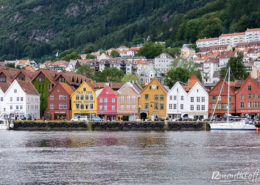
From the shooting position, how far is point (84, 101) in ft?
413

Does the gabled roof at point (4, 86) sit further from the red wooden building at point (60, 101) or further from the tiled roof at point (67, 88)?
the tiled roof at point (67, 88)

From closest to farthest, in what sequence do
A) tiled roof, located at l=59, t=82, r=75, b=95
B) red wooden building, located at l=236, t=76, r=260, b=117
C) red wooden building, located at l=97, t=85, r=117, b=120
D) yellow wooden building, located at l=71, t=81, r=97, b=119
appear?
red wooden building, located at l=236, t=76, r=260, b=117 → red wooden building, located at l=97, t=85, r=117, b=120 → yellow wooden building, located at l=71, t=81, r=97, b=119 → tiled roof, located at l=59, t=82, r=75, b=95

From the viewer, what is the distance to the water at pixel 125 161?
4575 centimetres

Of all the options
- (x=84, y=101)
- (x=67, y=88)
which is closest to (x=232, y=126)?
(x=84, y=101)

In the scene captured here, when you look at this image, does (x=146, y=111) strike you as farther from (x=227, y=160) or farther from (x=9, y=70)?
(x=227, y=160)

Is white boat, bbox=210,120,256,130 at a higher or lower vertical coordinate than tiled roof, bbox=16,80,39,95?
lower

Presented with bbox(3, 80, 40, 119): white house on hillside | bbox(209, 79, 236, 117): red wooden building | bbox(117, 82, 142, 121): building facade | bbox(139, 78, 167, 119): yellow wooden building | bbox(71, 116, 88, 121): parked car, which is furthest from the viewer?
bbox(117, 82, 142, 121): building facade

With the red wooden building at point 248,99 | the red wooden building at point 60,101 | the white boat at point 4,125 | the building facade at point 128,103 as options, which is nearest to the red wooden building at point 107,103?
the building facade at point 128,103

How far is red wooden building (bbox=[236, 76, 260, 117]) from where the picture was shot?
11906cm

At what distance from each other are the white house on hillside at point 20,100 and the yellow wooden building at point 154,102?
25943mm

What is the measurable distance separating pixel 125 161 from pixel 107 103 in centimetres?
7023

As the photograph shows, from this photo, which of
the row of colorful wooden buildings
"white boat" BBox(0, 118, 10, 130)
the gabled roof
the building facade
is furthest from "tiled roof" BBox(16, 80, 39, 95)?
the building facade

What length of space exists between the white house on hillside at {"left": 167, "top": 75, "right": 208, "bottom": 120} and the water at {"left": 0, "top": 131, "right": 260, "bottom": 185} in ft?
144

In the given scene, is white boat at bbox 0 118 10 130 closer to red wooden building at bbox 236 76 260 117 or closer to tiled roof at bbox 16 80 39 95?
tiled roof at bbox 16 80 39 95
